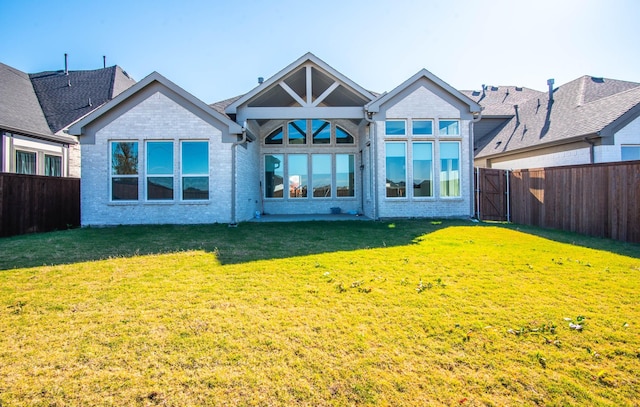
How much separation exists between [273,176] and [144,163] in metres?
5.81

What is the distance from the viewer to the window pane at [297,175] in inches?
612

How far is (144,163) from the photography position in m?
11.3

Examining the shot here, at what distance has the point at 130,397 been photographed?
7.55ft

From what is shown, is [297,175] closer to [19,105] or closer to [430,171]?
[430,171]

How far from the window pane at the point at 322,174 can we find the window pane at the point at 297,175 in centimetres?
48

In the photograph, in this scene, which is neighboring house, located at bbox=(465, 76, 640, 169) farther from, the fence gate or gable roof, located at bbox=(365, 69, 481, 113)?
gable roof, located at bbox=(365, 69, 481, 113)

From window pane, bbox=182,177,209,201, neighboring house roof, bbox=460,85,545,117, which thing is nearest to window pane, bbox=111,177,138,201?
window pane, bbox=182,177,209,201

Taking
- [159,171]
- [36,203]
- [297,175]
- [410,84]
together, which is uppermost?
[410,84]

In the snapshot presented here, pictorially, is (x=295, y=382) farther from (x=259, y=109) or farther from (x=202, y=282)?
(x=259, y=109)

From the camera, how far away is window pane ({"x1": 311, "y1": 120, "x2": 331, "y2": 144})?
15.7 metres

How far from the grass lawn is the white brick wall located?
4.67 meters

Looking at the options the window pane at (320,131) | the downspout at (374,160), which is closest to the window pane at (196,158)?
the window pane at (320,131)

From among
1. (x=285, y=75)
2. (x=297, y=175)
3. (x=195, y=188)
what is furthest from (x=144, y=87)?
(x=297, y=175)

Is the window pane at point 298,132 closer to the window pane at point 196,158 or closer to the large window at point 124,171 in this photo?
the window pane at point 196,158
